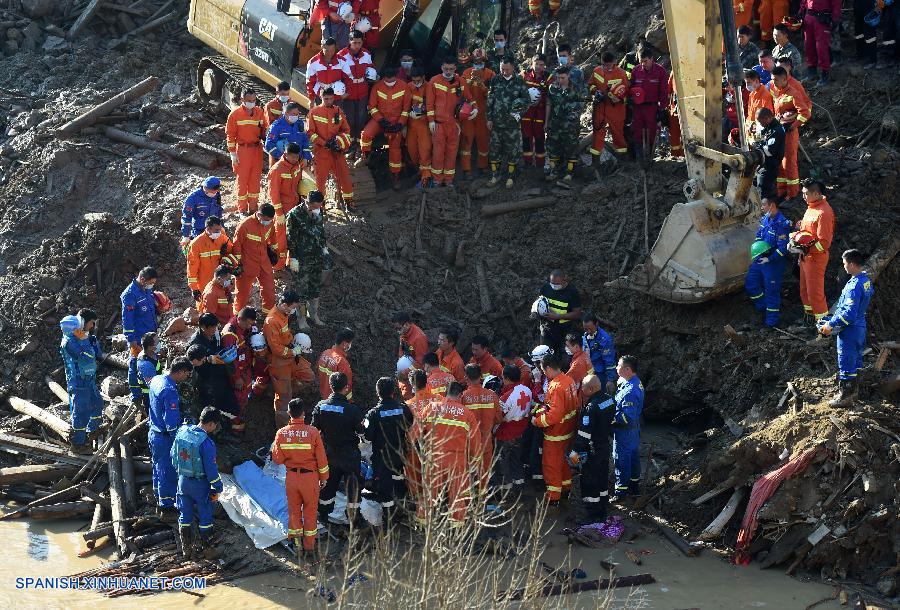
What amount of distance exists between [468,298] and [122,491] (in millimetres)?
5238

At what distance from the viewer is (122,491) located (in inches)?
504

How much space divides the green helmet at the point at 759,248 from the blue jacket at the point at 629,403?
2.30 metres

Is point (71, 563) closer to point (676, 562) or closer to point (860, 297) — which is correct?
point (676, 562)

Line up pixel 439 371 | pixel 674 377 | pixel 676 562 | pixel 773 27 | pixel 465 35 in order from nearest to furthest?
1. pixel 676 562
2. pixel 439 371
3. pixel 674 377
4. pixel 465 35
5. pixel 773 27

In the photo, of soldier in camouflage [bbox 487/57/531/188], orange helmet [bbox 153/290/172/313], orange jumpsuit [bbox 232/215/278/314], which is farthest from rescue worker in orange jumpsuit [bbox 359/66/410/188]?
orange helmet [bbox 153/290/172/313]

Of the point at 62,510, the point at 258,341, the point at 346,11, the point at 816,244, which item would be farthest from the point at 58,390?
the point at 816,244

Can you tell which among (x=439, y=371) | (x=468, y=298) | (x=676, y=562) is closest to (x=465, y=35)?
(x=468, y=298)

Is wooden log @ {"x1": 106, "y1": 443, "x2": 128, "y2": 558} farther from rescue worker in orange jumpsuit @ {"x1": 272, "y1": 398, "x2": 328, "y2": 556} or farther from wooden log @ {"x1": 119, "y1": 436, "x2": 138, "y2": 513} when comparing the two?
rescue worker in orange jumpsuit @ {"x1": 272, "y1": 398, "x2": 328, "y2": 556}

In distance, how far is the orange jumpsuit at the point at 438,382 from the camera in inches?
483

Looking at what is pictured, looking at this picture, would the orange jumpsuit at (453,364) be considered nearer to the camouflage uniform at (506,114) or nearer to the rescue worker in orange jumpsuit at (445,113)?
the rescue worker in orange jumpsuit at (445,113)

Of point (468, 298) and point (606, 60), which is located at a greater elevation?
point (606, 60)

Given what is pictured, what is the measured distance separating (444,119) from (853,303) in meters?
6.34

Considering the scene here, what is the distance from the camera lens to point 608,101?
1611 cm

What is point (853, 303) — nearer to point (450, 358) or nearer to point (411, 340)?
point (450, 358)
